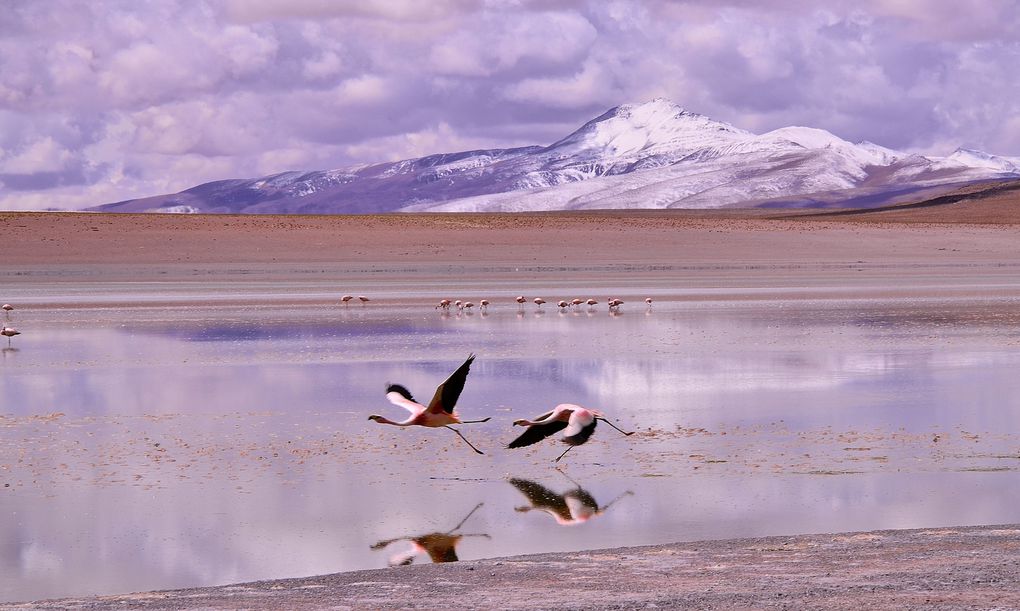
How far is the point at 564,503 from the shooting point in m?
9.25

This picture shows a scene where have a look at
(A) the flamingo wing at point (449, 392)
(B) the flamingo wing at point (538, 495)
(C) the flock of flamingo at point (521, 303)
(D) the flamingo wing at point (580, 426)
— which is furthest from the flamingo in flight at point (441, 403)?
(C) the flock of flamingo at point (521, 303)

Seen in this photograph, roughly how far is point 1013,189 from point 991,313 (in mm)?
120634

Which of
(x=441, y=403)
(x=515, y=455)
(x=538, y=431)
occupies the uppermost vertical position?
(x=441, y=403)

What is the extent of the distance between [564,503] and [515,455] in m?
1.86

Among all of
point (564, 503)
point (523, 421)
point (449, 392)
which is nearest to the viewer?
point (449, 392)

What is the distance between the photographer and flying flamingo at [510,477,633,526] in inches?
348

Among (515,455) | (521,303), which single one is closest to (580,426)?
(515,455)

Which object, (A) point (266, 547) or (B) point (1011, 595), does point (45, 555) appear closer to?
(A) point (266, 547)

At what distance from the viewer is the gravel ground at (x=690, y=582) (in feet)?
20.7

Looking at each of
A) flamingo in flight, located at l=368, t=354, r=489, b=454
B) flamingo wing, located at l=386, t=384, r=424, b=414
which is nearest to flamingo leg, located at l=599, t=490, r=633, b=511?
flamingo in flight, located at l=368, t=354, r=489, b=454

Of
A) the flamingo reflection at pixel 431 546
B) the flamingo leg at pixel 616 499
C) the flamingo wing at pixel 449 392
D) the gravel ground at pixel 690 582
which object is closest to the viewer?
the gravel ground at pixel 690 582

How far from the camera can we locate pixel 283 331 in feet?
76.1

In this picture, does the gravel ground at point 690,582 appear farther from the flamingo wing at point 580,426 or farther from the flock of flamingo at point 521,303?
the flock of flamingo at point 521,303

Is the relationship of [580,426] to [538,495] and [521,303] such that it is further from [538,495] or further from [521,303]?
[521,303]
